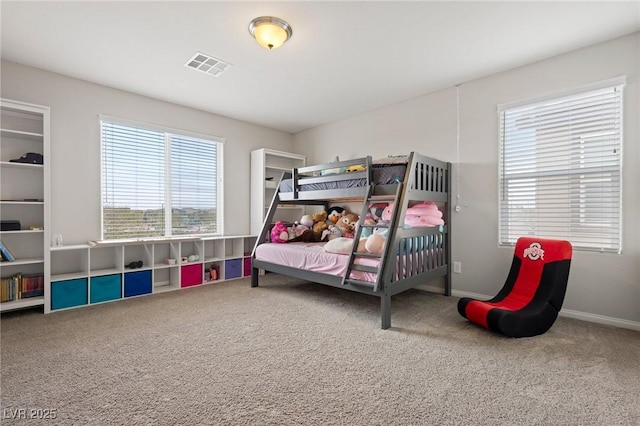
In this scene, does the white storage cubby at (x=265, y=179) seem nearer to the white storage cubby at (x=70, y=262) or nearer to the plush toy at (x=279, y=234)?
the plush toy at (x=279, y=234)

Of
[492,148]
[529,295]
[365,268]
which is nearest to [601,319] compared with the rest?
[529,295]

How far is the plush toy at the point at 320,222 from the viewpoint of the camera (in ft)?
15.0

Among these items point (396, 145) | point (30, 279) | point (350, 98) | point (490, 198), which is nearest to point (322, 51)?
point (350, 98)

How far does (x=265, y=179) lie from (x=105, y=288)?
2.63m

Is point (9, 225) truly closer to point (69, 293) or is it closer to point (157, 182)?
point (69, 293)

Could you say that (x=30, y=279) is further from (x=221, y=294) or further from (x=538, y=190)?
(x=538, y=190)

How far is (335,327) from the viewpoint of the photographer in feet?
8.54

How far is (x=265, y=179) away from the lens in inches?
194

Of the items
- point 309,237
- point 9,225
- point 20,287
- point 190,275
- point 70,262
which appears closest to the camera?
point 9,225

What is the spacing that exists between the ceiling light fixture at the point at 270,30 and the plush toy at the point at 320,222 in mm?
2710

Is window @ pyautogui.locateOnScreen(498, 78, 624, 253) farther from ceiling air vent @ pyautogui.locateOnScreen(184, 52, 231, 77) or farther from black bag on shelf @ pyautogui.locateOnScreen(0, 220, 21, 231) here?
black bag on shelf @ pyautogui.locateOnScreen(0, 220, 21, 231)

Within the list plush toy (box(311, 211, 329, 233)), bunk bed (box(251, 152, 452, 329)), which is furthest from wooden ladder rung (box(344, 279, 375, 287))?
plush toy (box(311, 211, 329, 233))

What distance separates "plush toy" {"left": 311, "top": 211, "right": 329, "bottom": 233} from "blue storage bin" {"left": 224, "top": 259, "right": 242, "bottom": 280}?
1.29 m

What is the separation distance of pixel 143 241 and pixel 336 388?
117 inches
